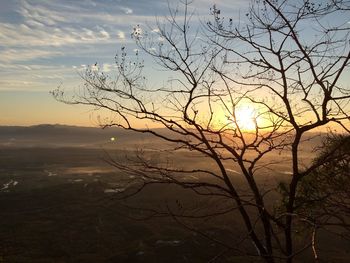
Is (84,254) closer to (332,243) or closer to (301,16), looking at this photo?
(332,243)

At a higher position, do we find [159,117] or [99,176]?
[159,117]

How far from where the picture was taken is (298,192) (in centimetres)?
1928

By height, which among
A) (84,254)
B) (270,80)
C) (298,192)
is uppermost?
(270,80)

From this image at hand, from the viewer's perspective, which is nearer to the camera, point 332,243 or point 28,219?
point 332,243

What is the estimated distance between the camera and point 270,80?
650 centimetres

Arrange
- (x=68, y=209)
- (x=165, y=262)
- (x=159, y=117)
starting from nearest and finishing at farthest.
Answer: (x=159, y=117), (x=165, y=262), (x=68, y=209)

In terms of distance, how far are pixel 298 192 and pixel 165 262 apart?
21389mm

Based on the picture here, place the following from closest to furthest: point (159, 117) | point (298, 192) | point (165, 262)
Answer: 1. point (159, 117)
2. point (298, 192)
3. point (165, 262)

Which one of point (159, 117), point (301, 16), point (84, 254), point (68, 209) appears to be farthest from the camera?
point (68, 209)

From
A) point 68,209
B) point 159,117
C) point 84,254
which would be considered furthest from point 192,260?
point 159,117

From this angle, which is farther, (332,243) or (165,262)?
(332,243)

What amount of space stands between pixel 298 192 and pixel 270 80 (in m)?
13.9

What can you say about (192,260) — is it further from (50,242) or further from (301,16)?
(301,16)

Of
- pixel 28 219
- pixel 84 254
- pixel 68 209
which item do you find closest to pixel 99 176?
pixel 68 209
